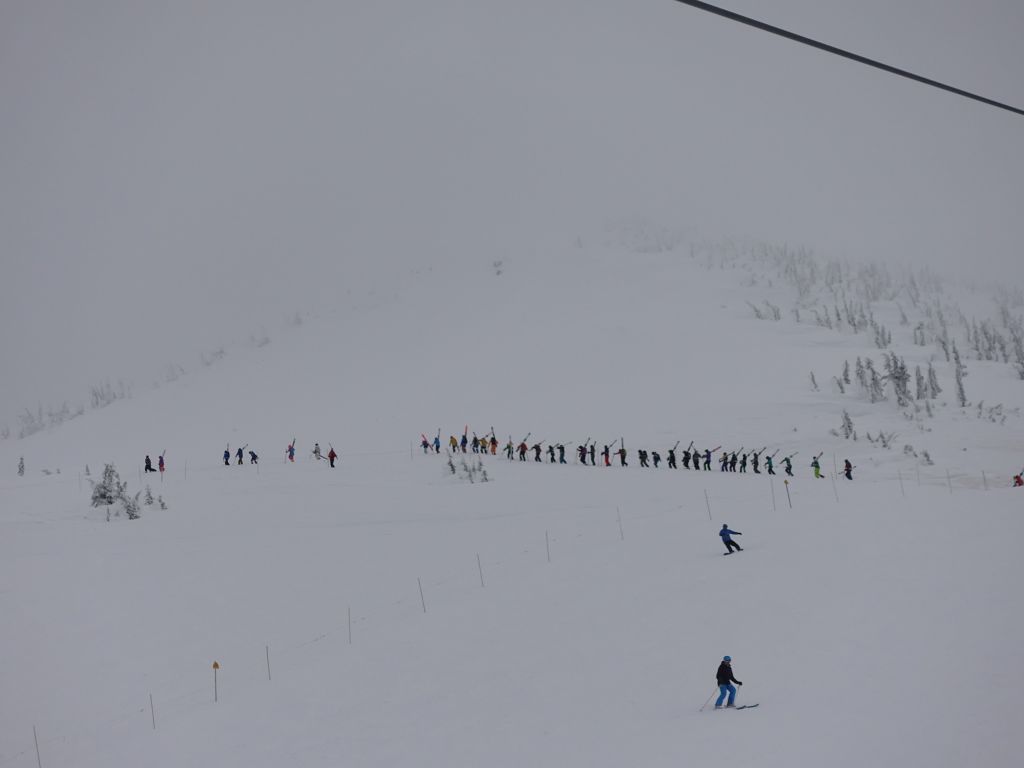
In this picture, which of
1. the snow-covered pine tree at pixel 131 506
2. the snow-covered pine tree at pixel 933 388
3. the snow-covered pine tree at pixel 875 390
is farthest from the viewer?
the snow-covered pine tree at pixel 875 390

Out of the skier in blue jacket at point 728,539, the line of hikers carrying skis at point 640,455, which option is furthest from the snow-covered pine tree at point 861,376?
the skier in blue jacket at point 728,539

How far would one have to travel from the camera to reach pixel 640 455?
33.7 m

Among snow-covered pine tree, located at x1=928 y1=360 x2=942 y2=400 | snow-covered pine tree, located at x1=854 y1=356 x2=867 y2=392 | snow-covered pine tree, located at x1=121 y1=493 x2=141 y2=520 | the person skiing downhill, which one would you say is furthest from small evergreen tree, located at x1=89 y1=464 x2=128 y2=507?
snow-covered pine tree, located at x1=928 y1=360 x2=942 y2=400

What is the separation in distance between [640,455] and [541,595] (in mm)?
16773

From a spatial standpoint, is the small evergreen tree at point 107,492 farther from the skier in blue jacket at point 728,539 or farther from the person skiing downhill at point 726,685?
the person skiing downhill at point 726,685

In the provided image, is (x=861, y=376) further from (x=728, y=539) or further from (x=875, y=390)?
(x=728, y=539)

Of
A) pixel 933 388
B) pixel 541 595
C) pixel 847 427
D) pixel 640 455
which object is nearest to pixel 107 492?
pixel 541 595

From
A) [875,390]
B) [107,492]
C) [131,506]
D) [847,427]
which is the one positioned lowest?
[847,427]

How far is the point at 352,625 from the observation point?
18188 mm

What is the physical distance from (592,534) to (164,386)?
5568cm

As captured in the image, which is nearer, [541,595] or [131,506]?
[541,595]

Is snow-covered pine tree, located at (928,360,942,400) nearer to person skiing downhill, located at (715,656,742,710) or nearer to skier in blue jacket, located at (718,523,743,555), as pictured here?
skier in blue jacket, located at (718,523,743,555)

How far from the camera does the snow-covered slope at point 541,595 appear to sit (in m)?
11.0

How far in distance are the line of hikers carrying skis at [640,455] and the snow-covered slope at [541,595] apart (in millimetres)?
915
